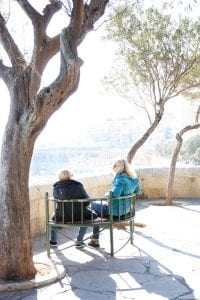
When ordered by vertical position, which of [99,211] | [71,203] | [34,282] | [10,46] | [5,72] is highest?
[10,46]

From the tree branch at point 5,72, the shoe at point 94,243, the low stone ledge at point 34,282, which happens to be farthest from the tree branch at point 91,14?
the shoe at point 94,243

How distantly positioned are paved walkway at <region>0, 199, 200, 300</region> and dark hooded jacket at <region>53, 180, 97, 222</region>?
20.9 inches

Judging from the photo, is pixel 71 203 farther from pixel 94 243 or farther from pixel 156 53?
pixel 156 53

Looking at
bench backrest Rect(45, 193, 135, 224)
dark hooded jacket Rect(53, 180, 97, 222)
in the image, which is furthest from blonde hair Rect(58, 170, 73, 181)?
bench backrest Rect(45, 193, 135, 224)

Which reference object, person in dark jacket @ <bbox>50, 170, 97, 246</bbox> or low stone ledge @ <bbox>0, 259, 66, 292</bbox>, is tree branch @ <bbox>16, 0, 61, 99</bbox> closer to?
person in dark jacket @ <bbox>50, 170, 97, 246</bbox>

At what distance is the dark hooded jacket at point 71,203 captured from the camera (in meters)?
6.53

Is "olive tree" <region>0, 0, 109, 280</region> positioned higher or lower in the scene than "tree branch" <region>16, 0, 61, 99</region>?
lower

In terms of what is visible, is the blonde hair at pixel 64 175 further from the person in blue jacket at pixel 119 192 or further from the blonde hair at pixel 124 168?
the blonde hair at pixel 124 168

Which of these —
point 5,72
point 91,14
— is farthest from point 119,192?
point 91,14

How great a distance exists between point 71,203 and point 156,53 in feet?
17.8

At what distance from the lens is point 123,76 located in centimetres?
1198

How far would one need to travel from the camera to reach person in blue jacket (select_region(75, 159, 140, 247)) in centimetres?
679

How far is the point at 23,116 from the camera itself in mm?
5438

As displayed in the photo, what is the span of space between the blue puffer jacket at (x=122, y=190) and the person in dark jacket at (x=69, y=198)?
0.33m
